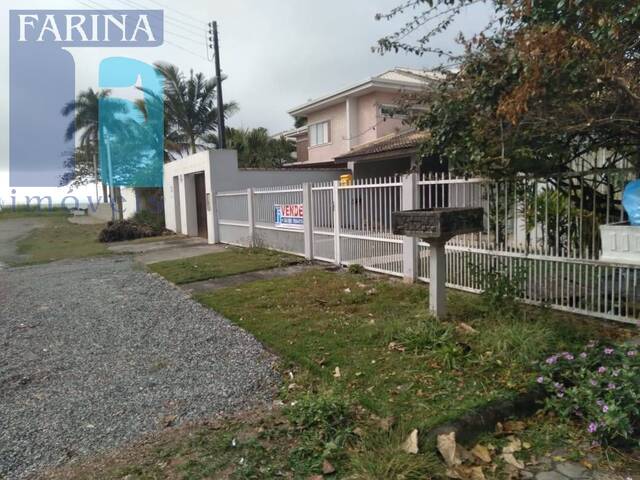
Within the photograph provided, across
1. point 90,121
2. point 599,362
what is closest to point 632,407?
point 599,362

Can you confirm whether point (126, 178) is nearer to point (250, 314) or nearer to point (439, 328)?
point (250, 314)

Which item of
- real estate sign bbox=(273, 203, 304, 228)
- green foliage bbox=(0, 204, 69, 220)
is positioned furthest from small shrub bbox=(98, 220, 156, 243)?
green foliage bbox=(0, 204, 69, 220)

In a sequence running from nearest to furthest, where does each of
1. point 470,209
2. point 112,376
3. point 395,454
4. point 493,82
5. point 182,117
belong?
point 395,454 → point 493,82 → point 112,376 → point 470,209 → point 182,117

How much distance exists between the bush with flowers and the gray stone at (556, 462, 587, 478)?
0.28 meters

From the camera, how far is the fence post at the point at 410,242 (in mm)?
6695

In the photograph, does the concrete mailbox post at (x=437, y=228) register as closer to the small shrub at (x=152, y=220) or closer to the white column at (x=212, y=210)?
the white column at (x=212, y=210)

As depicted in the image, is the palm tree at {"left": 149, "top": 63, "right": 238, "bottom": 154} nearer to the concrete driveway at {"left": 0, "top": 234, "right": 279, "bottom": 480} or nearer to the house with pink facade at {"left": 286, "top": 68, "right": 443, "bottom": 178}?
the house with pink facade at {"left": 286, "top": 68, "right": 443, "bottom": 178}

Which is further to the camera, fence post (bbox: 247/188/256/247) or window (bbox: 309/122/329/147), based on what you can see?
window (bbox: 309/122/329/147)

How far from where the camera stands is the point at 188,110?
25.3m

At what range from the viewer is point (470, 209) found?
4.78 metres

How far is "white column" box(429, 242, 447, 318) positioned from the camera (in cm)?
478

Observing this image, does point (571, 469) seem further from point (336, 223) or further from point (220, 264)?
point (220, 264)

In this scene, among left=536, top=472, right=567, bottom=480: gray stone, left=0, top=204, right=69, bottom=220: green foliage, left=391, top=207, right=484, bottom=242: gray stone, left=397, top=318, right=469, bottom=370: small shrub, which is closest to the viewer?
left=536, top=472, right=567, bottom=480: gray stone

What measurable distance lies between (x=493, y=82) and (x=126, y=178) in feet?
84.4
